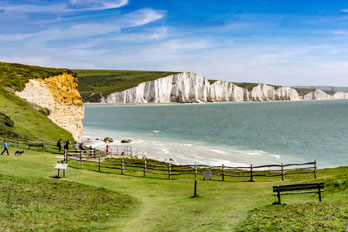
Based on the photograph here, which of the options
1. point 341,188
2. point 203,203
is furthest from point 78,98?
point 341,188

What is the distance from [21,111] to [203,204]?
3592 cm

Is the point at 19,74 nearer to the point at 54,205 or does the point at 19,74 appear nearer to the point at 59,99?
the point at 59,99

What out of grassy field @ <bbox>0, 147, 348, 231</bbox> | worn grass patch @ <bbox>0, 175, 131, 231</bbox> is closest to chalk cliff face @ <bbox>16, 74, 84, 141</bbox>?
grassy field @ <bbox>0, 147, 348, 231</bbox>

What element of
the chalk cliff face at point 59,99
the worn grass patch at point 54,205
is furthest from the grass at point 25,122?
the worn grass patch at point 54,205

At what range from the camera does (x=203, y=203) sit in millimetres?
17172

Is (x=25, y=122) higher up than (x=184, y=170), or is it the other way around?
(x=25, y=122)

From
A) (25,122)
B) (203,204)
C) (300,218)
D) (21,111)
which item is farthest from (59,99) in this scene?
(300,218)

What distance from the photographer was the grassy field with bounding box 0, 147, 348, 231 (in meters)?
11.8

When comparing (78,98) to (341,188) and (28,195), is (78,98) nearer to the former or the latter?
(28,195)

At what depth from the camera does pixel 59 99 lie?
5241 cm

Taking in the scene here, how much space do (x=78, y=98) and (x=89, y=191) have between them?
1599 inches

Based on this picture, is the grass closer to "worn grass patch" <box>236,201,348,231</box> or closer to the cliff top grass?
the cliff top grass

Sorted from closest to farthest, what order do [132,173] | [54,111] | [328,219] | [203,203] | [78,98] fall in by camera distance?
1. [328,219]
2. [203,203]
3. [132,173]
4. [54,111]
5. [78,98]

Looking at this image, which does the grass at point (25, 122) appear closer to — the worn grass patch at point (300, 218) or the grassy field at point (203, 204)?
the grassy field at point (203, 204)
